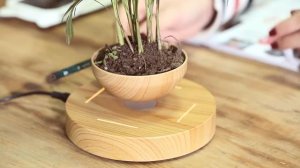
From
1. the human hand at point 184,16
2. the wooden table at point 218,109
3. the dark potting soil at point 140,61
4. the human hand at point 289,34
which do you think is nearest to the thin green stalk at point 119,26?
the dark potting soil at point 140,61

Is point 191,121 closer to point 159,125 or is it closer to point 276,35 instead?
point 159,125

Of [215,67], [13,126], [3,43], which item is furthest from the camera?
[3,43]

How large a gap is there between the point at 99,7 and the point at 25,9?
19 centimetres

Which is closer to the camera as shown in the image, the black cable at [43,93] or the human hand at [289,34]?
the black cable at [43,93]

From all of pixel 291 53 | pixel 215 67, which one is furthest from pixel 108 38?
pixel 291 53

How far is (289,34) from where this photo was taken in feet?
3.21

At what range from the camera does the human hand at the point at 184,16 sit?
1.01m

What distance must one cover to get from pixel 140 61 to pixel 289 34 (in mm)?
438

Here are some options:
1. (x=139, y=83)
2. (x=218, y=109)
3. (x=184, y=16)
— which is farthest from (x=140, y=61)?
(x=184, y=16)

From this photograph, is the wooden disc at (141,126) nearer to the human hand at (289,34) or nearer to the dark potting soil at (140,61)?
the dark potting soil at (140,61)

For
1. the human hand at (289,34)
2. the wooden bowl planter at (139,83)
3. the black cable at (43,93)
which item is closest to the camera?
the wooden bowl planter at (139,83)

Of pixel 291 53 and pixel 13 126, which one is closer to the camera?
pixel 13 126

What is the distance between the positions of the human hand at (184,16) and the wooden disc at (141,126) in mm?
296

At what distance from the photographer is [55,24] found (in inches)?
46.3
